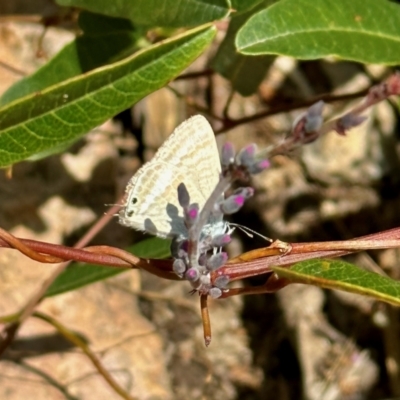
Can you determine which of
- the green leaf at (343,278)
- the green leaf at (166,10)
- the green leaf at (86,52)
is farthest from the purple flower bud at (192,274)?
the green leaf at (86,52)

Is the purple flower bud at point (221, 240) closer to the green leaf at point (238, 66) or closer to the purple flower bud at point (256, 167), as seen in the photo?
the purple flower bud at point (256, 167)

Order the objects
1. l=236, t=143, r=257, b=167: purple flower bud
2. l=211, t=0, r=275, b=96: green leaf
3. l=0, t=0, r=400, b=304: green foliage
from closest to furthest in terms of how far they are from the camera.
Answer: l=236, t=143, r=257, b=167: purple flower bud, l=0, t=0, r=400, b=304: green foliage, l=211, t=0, r=275, b=96: green leaf

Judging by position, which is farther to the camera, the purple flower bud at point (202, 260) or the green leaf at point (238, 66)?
the green leaf at point (238, 66)

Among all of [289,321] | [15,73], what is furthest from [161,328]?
[15,73]

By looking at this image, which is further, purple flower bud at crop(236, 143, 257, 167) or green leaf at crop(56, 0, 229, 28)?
green leaf at crop(56, 0, 229, 28)

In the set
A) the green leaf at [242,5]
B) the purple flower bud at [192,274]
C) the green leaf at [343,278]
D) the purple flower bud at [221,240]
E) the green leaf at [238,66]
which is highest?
the green leaf at [238,66]

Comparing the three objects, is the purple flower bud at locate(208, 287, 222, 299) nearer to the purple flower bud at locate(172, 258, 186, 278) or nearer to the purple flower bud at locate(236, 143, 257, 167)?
the purple flower bud at locate(172, 258, 186, 278)

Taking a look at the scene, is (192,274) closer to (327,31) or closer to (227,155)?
(227,155)

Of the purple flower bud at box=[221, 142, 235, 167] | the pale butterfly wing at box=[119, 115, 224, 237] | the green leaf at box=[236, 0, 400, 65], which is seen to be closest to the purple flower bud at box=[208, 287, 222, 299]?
the pale butterfly wing at box=[119, 115, 224, 237]
